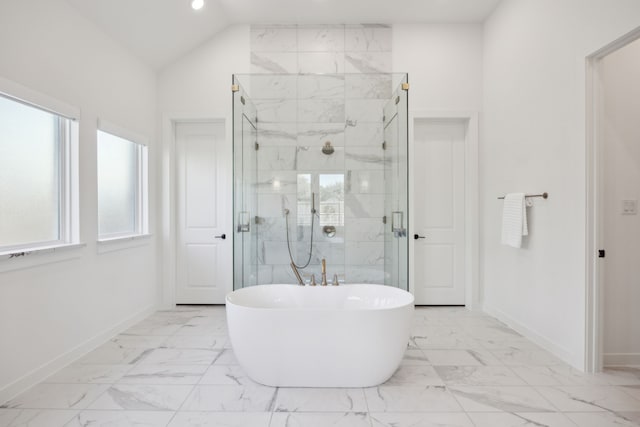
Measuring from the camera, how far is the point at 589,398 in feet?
6.12

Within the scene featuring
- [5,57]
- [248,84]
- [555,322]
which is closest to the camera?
[5,57]

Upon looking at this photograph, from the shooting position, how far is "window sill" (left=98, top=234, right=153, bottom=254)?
271 cm

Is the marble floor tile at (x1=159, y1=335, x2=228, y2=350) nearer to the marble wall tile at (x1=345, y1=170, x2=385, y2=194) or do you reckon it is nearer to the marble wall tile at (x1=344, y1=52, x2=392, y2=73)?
the marble wall tile at (x1=345, y1=170, x2=385, y2=194)

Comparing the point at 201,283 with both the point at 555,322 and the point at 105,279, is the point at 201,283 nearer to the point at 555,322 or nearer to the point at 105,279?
the point at 105,279

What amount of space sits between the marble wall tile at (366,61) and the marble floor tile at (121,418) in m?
3.35

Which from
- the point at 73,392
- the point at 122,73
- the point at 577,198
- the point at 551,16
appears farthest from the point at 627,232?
the point at 122,73

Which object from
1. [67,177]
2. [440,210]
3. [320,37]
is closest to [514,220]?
[440,210]

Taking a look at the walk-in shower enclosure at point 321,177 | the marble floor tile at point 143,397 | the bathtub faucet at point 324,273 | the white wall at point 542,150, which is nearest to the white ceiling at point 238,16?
the white wall at point 542,150

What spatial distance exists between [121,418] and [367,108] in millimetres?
2545

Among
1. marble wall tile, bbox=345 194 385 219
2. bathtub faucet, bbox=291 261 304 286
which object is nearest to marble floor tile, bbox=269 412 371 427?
bathtub faucet, bbox=291 261 304 286

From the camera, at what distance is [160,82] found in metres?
3.56

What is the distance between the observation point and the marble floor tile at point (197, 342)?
2.60 m

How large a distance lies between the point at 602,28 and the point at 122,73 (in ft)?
12.0

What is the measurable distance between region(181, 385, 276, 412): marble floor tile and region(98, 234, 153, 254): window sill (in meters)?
1.48
